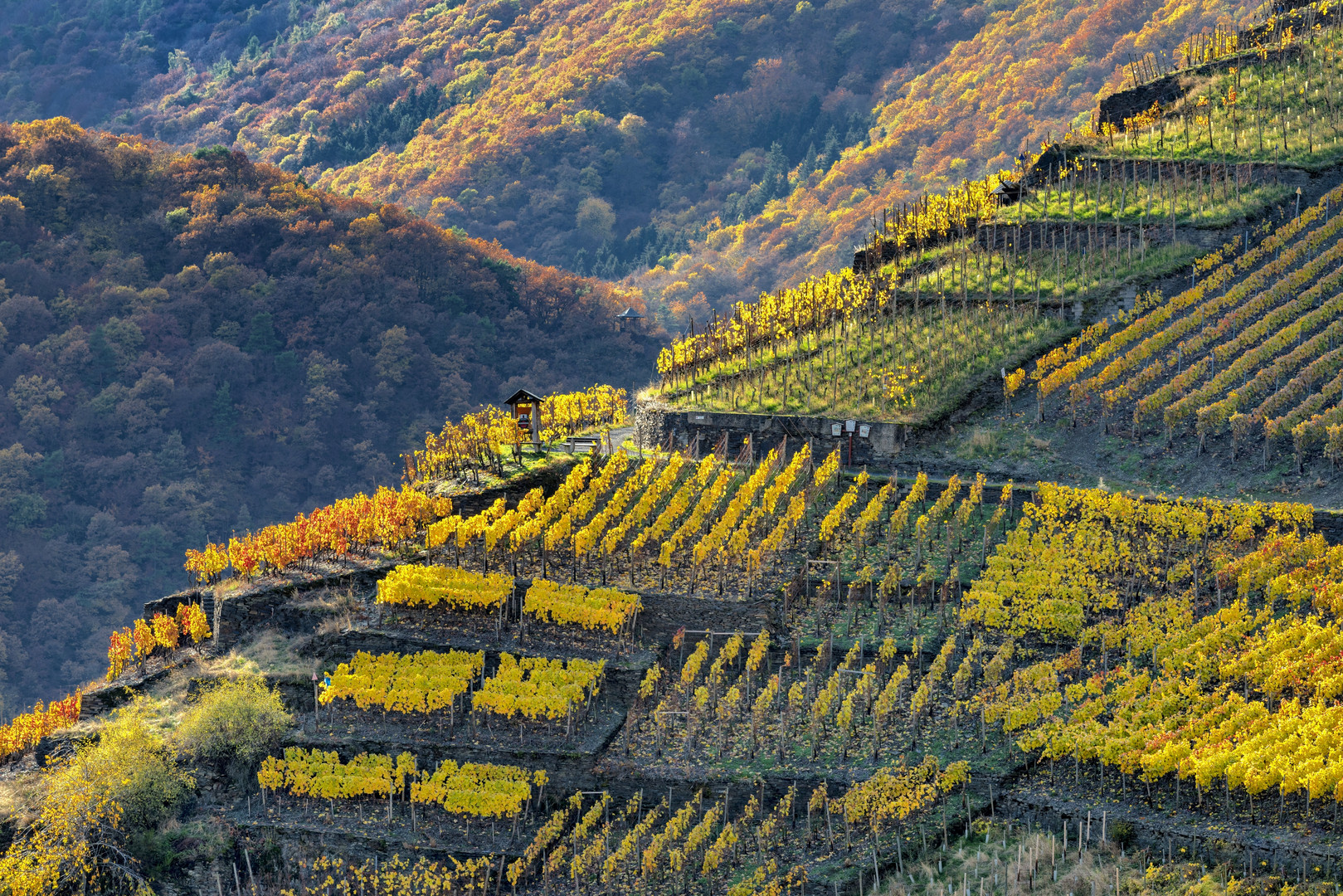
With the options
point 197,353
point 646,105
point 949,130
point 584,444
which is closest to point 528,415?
point 584,444

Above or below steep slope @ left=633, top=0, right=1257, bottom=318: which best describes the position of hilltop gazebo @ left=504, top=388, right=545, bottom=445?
below

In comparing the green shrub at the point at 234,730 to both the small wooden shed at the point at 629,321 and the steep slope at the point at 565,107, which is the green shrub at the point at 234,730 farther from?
the steep slope at the point at 565,107

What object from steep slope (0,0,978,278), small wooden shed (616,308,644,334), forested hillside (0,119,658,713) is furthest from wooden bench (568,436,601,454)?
steep slope (0,0,978,278)

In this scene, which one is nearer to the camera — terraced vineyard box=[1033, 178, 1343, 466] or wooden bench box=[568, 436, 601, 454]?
terraced vineyard box=[1033, 178, 1343, 466]

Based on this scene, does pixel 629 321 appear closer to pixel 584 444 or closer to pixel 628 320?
pixel 628 320

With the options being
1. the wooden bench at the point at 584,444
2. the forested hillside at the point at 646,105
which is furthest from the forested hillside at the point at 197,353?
the wooden bench at the point at 584,444

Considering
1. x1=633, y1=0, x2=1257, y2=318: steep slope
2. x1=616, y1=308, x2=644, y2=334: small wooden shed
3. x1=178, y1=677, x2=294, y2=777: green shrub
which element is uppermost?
x1=633, y1=0, x2=1257, y2=318: steep slope

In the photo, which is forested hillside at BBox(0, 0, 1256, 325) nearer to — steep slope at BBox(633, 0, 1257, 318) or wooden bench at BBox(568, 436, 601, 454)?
steep slope at BBox(633, 0, 1257, 318)

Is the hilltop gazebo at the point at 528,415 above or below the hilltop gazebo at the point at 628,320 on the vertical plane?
below

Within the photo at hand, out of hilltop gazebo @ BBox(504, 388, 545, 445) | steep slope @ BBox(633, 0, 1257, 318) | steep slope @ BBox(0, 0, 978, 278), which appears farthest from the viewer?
steep slope @ BBox(0, 0, 978, 278)
